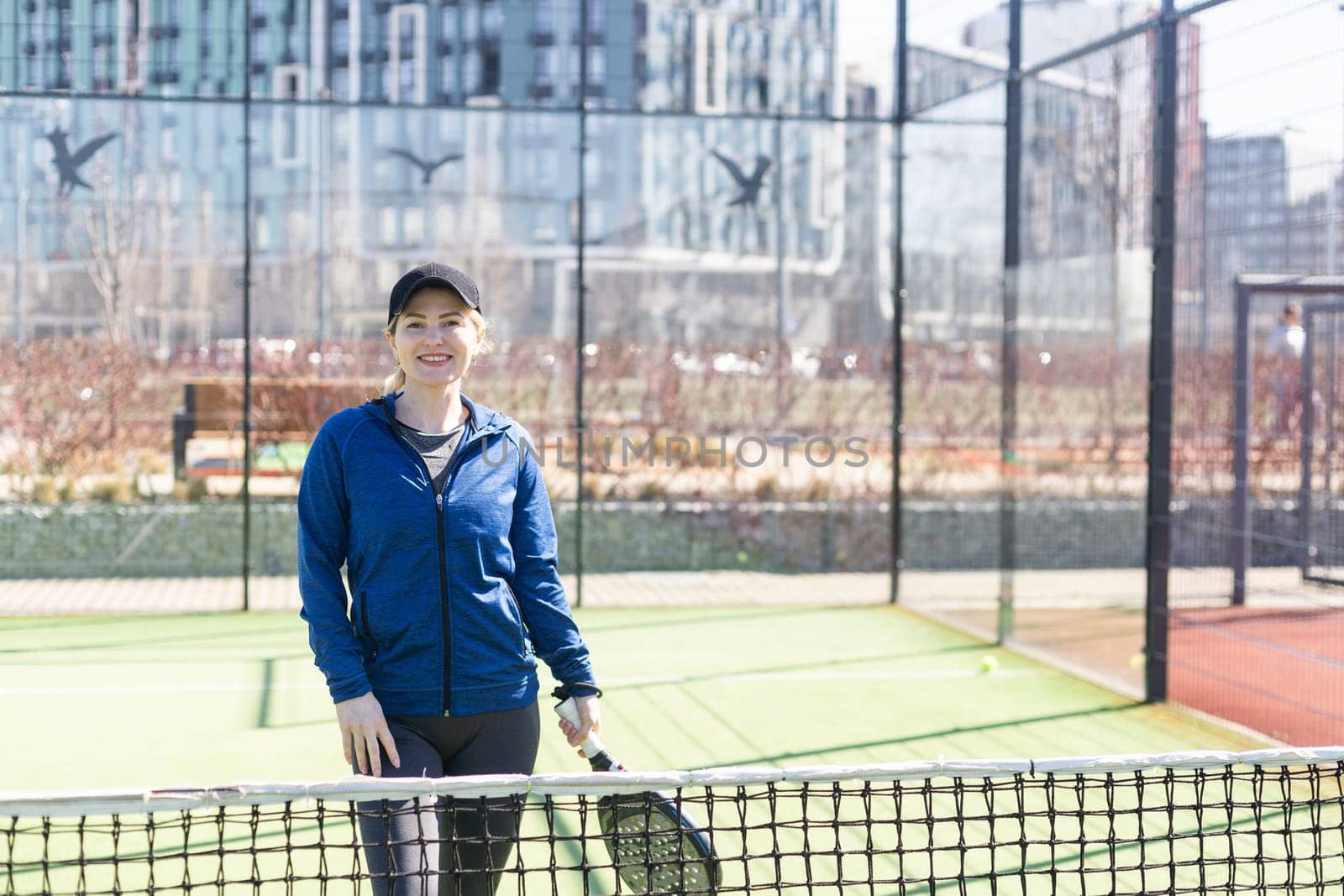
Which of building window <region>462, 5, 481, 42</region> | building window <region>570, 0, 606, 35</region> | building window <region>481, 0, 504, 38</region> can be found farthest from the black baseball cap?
building window <region>462, 5, 481, 42</region>

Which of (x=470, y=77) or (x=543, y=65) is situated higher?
(x=543, y=65)

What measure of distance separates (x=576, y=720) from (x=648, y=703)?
315 centimetres

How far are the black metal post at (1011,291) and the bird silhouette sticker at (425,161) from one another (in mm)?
2894

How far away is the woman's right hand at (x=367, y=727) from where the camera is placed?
7.62 ft

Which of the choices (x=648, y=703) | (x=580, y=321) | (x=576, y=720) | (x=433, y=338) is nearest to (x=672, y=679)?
(x=648, y=703)

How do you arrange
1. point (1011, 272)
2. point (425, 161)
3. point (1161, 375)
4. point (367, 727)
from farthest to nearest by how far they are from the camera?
point (425, 161) < point (1011, 272) < point (1161, 375) < point (367, 727)

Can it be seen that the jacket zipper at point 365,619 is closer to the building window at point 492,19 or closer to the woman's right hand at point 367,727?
the woman's right hand at point 367,727

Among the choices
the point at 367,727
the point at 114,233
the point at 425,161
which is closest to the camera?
the point at 367,727

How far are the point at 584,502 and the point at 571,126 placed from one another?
204 cm

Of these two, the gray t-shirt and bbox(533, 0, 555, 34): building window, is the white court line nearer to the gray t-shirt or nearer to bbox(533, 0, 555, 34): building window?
the gray t-shirt

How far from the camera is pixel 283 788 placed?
2.16 m

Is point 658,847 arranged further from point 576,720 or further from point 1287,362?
point 1287,362

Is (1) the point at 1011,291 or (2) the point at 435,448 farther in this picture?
(1) the point at 1011,291

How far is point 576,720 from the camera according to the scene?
101 inches
